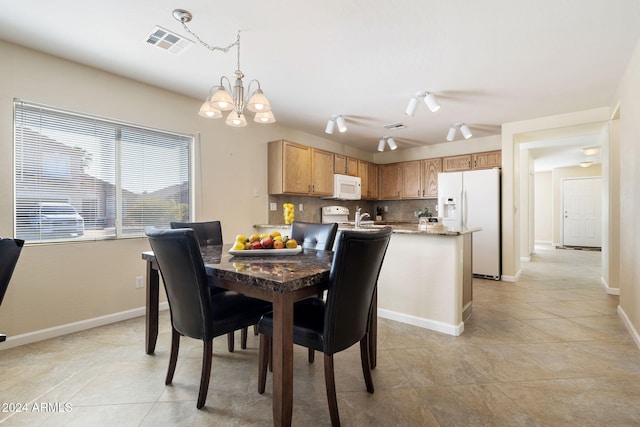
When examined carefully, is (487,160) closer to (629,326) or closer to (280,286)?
(629,326)

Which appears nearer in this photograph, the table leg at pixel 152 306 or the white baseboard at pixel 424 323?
the table leg at pixel 152 306

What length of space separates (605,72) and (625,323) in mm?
2281

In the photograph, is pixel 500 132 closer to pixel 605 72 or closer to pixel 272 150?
pixel 605 72

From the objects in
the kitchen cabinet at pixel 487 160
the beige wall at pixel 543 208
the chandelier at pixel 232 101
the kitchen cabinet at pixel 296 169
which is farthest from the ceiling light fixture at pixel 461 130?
the beige wall at pixel 543 208

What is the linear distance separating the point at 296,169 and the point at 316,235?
2124 millimetres

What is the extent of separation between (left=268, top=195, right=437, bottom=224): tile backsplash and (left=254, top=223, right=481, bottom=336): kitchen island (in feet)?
6.83

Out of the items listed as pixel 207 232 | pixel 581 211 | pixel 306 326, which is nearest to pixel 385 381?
pixel 306 326

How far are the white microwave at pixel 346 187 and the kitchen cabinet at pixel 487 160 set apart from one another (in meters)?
1.96

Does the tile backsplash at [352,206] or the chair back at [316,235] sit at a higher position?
the tile backsplash at [352,206]

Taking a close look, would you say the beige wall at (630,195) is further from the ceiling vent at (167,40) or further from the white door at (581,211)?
the white door at (581,211)

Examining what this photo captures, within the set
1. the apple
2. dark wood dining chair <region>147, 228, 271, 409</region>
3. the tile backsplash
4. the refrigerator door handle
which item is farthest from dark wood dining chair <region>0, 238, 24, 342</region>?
the refrigerator door handle

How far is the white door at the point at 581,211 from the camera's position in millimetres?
8039

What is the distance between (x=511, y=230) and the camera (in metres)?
4.50

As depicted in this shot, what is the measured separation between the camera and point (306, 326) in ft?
5.05
